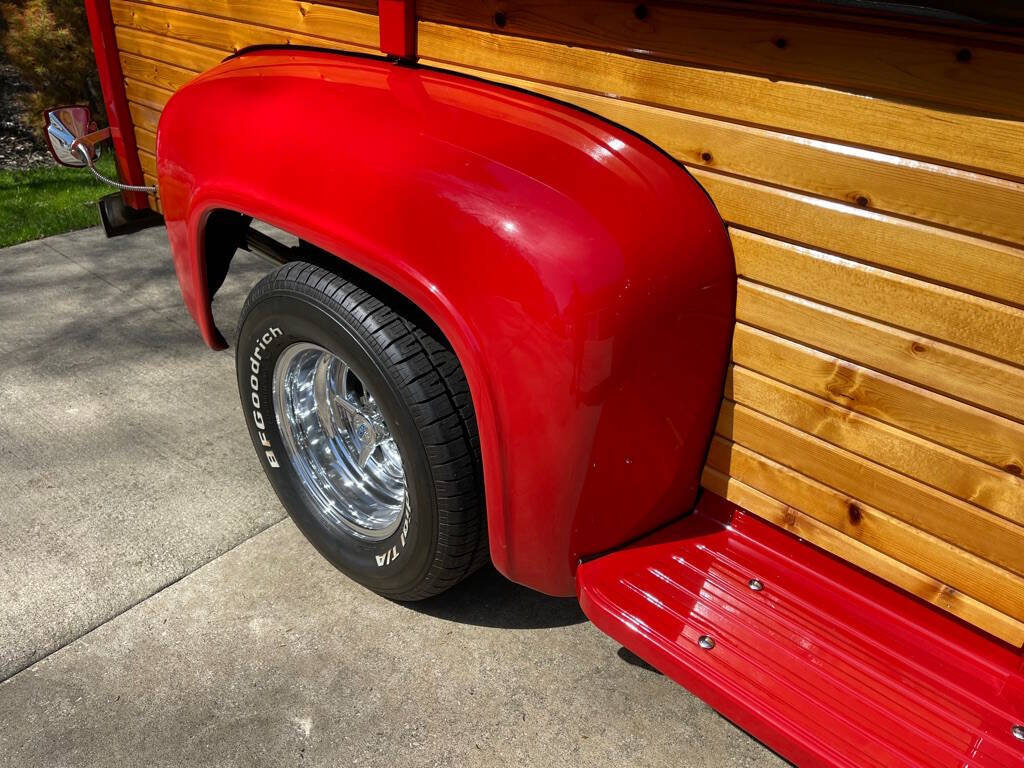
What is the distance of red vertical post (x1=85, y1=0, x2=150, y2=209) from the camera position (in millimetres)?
3561

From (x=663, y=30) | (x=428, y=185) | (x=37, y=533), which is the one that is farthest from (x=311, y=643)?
(x=663, y=30)

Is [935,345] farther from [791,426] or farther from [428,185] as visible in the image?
[428,185]

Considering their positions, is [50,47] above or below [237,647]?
above

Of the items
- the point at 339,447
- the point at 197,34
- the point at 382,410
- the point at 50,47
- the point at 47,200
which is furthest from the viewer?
the point at 50,47

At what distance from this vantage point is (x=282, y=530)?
9.09ft

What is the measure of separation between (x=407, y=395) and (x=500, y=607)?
35.0 inches

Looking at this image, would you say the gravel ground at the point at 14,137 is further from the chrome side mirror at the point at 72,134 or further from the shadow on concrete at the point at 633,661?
the shadow on concrete at the point at 633,661

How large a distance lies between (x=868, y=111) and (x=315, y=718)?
1.85m

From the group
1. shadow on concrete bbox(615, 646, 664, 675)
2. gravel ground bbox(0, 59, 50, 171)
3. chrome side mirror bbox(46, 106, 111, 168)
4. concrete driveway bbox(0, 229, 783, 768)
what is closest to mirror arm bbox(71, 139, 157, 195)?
chrome side mirror bbox(46, 106, 111, 168)

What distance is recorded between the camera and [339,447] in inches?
105

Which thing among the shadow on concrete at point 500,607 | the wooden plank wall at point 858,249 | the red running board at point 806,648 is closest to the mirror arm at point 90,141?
the wooden plank wall at point 858,249

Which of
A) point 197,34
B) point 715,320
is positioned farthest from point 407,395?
point 197,34

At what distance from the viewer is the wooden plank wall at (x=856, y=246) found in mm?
1416

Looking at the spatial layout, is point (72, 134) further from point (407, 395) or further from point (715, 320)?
point (715, 320)
